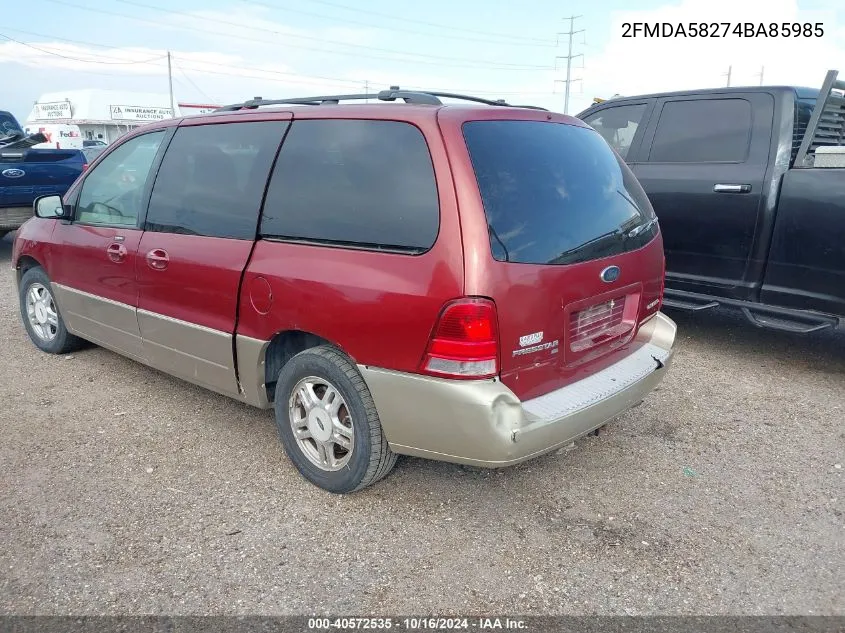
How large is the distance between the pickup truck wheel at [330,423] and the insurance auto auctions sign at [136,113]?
53.8 meters

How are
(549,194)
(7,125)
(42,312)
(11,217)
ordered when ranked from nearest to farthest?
(549,194) < (42,312) < (11,217) < (7,125)

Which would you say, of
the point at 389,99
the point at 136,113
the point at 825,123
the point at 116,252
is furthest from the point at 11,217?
the point at 136,113

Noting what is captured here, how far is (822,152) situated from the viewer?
4.44 meters

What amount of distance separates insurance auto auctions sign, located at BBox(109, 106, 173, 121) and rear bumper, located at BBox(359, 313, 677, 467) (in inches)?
2142

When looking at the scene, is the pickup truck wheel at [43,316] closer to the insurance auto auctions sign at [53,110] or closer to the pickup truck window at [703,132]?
the pickup truck window at [703,132]

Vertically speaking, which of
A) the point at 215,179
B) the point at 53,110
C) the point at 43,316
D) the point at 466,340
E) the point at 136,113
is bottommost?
the point at 43,316

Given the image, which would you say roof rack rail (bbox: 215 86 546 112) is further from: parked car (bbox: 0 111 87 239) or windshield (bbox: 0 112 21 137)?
windshield (bbox: 0 112 21 137)

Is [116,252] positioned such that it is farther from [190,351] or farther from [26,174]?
[26,174]

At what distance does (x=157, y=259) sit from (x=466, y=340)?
2031 millimetres

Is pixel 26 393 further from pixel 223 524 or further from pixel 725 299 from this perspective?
pixel 725 299

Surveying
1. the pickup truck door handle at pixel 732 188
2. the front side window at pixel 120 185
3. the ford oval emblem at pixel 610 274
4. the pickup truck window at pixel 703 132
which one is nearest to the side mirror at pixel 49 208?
the front side window at pixel 120 185

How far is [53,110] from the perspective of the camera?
55406 millimetres

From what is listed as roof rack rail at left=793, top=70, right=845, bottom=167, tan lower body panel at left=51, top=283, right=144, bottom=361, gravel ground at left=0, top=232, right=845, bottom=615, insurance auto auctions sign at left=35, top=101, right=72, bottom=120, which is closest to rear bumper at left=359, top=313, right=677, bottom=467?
gravel ground at left=0, top=232, right=845, bottom=615

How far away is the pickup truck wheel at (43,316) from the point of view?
4879 millimetres
